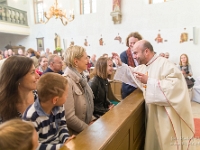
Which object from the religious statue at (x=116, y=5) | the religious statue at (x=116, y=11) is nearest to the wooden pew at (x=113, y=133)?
the religious statue at (x=116, y=11)

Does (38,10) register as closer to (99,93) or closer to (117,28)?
(117,28)

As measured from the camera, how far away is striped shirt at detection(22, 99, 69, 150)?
118cm

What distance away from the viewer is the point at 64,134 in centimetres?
133

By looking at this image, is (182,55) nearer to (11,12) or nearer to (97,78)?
(97,78)

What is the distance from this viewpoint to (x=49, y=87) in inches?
48.8

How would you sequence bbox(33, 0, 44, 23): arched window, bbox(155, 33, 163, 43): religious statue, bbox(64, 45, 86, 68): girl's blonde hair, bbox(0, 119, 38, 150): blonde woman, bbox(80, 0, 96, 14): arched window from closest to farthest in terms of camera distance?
bbox(0, 119, 38, 150): blonde woman, bbox(64, 45, 86, 68): girl's blonde hair, bbox(155, 33, 163, 43): religious statue, bbox(80, 0, 96, 14): arched window, bbox(33, 0, 44, 23): arched window

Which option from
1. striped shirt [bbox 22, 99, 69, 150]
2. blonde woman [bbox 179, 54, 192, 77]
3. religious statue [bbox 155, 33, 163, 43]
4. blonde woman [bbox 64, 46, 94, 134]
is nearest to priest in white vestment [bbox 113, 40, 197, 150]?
blonde woman [bbox 64, 46, 94, 134]

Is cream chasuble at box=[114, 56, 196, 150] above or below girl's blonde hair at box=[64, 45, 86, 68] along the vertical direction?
below

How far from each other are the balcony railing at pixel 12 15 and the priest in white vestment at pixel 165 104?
10.4m

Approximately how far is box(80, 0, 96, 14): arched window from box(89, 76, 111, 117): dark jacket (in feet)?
24.9

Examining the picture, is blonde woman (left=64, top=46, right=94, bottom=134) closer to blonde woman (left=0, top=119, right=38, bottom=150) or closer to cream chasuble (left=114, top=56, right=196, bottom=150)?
cream chasuble (left=114, top=56, right=196, bottom=150)

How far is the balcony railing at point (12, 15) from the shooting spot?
9.92 meters

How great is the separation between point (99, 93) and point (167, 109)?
0.92 meters

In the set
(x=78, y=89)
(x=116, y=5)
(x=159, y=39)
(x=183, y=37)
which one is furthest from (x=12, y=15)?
(x=78, y=89)
